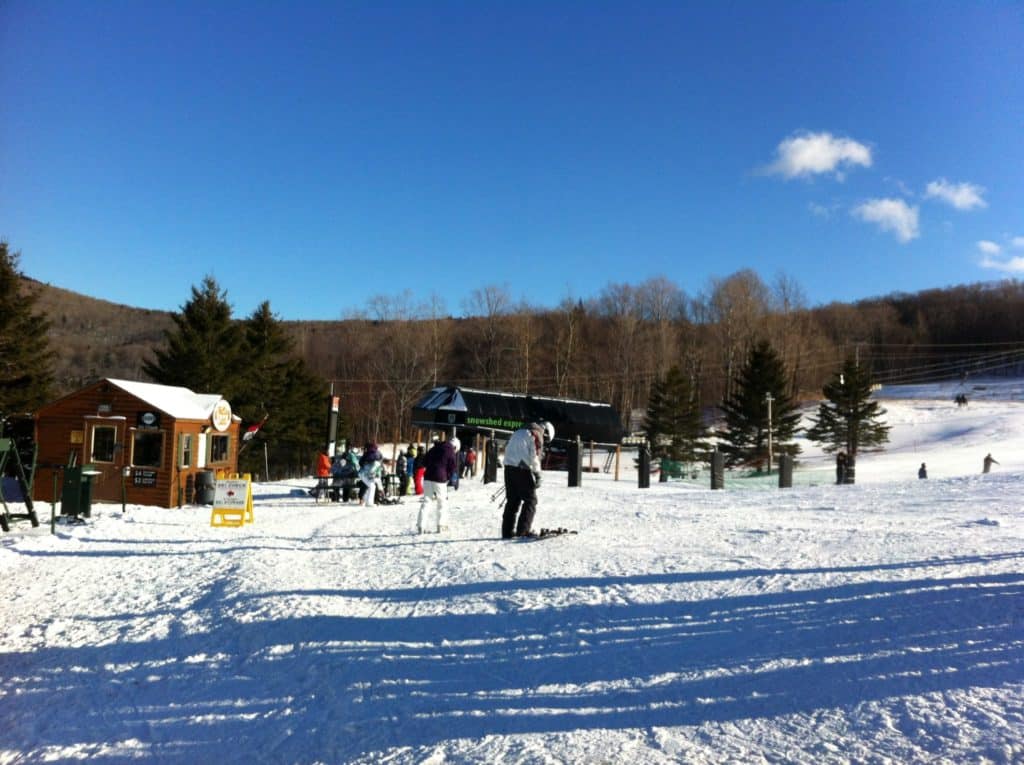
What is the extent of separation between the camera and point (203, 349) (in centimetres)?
4288

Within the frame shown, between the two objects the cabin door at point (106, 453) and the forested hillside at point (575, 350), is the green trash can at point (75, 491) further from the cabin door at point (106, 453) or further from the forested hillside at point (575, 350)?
the forested hillside at point (575, 350)

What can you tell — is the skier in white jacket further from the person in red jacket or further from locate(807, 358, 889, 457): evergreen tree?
locate(807, 358, 889, 457): evergreen tree

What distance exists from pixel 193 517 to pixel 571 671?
1368cm

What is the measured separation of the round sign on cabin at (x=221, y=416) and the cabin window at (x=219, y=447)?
22.4 inches

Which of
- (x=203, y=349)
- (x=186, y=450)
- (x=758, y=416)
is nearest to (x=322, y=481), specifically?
(x=186, y=450)

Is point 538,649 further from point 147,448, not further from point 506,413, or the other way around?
point 506,413

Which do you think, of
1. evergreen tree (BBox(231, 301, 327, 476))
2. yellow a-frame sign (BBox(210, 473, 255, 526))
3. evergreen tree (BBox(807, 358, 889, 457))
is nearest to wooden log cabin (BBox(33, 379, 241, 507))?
yellow a-frame sign (BBox(210, 473, 255, 526))

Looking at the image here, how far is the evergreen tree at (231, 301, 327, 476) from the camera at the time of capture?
153 ft

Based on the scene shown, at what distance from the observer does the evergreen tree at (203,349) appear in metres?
42.7

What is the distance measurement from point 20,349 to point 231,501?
27938 millimetres

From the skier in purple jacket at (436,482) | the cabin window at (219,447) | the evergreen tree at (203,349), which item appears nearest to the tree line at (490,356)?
the evergreen tree at (203,349)

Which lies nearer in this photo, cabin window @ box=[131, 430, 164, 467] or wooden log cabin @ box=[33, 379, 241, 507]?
wooden log cabin @ box=[33, 379, 241, 507]

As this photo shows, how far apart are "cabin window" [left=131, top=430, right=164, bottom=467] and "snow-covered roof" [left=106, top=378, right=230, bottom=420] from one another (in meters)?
0.84

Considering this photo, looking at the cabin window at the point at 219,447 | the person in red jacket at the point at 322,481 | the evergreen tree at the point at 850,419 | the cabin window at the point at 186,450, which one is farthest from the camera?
the evergreen tree at the point at 850,419
